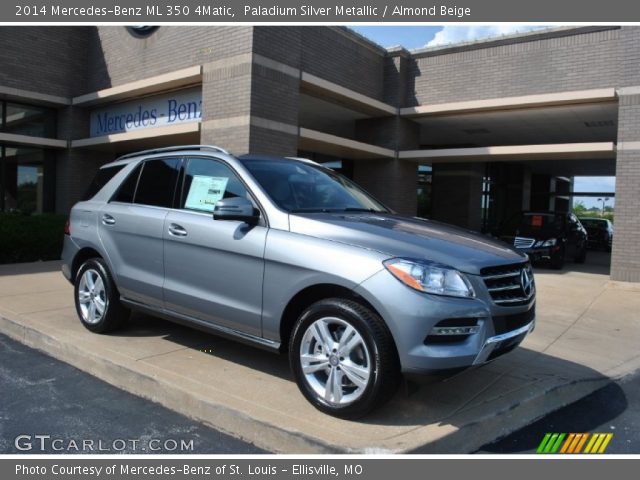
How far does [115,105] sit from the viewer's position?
548 inches

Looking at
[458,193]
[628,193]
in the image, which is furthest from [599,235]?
[628,193]

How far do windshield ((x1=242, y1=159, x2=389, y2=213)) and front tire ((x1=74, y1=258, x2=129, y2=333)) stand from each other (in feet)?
6.47

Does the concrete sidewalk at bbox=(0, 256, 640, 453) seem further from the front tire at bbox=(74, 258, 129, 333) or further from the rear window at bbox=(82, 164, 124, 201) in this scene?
the rear window at bbox=(82, 164, 124, 201)

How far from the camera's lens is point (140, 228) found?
4.98 m

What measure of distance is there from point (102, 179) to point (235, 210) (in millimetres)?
2599

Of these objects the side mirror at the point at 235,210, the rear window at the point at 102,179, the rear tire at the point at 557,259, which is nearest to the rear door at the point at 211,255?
the side mirror at the point at 235,210

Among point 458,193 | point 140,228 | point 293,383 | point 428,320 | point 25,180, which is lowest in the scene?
point 293,383

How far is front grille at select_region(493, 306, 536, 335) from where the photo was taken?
142 inches

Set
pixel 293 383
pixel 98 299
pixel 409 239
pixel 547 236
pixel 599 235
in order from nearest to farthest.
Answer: pixel 409 239 → pixel 293 383 → pixel 98 299 → pixel 547 236 → pixel 599 235

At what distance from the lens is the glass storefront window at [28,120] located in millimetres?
13711

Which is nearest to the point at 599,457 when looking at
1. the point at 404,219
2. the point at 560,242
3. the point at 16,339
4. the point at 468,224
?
the point at 404,219

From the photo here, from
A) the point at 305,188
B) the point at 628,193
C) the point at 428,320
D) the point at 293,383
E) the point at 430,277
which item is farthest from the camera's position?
the point at 628,193

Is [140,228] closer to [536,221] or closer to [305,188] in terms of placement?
[305,188]

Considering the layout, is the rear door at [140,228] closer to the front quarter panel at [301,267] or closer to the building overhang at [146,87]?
the front quarter panel at [301,267]
